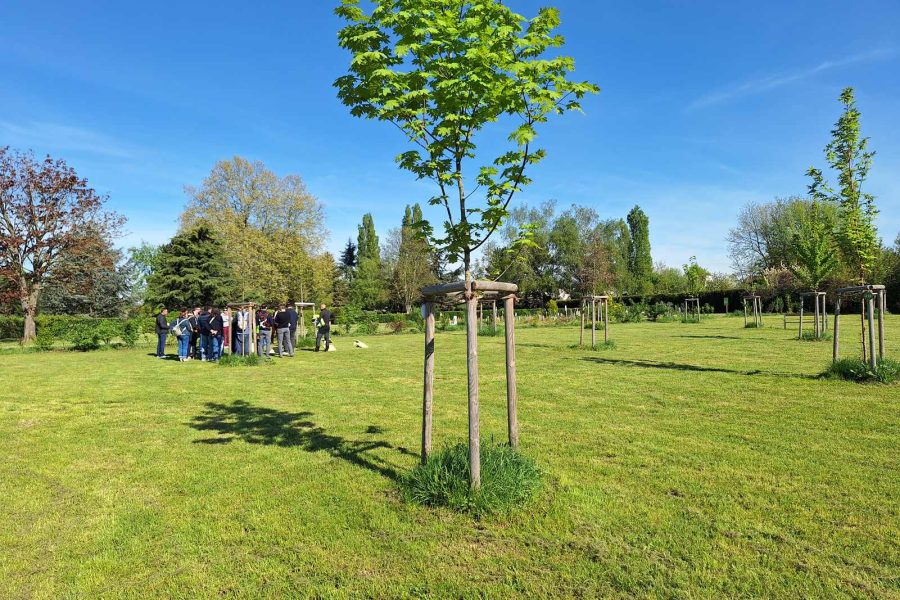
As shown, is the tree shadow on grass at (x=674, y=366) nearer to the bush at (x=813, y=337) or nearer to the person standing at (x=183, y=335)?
the bush at (x=813, y=337)

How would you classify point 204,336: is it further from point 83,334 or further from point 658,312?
point 658,312

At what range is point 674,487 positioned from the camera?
4.46m

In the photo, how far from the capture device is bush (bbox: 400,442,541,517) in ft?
13.3

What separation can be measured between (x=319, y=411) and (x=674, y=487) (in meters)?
5.55

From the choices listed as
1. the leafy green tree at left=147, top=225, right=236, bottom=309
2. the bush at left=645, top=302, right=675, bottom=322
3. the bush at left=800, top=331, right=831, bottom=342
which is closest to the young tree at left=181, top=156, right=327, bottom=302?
the leafy green tree at left=147, top=225, right=236, bottom=309

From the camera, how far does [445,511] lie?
4.08m

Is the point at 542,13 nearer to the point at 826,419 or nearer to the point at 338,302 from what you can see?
the point at 826,419

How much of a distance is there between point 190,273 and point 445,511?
39.1 meters

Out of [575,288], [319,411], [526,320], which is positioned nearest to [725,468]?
[319,411]

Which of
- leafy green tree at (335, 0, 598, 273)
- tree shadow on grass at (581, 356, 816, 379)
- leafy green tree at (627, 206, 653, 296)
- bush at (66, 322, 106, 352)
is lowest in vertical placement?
tree shadow on grass at (581, 356, 816, 379)

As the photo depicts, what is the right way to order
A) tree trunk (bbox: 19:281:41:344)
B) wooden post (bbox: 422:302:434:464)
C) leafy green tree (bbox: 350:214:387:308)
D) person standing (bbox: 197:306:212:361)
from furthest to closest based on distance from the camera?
leafy green tree (bbox: 350:214:387:308) → tree trunk (bbox: 19:281:41:344) → person standing (bbox: 197:306:212:361) → wooden post (bbox: 422:302:434:464)

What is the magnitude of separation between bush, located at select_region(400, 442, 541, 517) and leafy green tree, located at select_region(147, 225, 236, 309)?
3686cm

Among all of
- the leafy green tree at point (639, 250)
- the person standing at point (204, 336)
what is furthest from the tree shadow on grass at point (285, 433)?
the leafy green tree at point (639, 250)

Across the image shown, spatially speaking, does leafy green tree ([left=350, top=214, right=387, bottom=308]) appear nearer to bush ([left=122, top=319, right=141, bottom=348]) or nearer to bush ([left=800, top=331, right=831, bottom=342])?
bush ([left=122, top=319, right=141, bottom=348])
